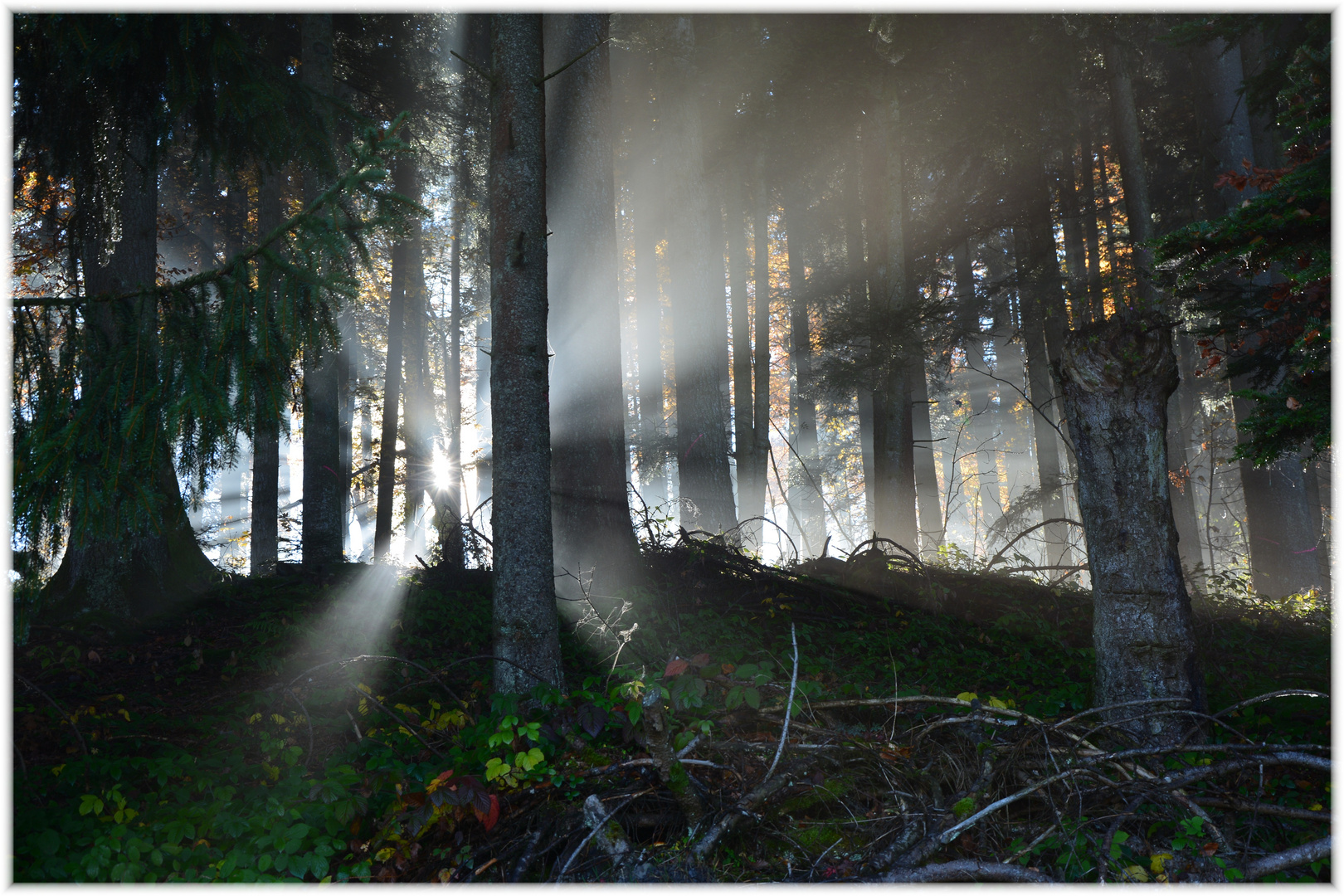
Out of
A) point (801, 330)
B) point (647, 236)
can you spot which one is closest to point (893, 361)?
point (647, 236)

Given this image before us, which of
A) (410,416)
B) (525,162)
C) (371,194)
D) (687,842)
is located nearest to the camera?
(687,842)

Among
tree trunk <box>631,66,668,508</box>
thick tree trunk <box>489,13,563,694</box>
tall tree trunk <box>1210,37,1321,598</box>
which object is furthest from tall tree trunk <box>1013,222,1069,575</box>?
thick tree trunk <box>489,13,563,694</box>

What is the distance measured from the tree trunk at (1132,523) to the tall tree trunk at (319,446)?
8.15m

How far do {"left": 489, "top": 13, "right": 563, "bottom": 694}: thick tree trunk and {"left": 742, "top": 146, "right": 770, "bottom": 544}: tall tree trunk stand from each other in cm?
863

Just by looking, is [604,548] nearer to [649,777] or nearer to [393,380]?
[649,777]

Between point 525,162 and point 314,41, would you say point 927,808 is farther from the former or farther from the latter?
point 314,41

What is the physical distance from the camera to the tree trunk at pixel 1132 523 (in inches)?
148

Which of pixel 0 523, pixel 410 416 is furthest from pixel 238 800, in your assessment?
pixel 410 416

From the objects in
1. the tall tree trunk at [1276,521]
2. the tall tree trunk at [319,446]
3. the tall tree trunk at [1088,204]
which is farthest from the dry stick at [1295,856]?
the tall tree trunk at [1088,204]

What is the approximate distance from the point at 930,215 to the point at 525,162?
391 inches

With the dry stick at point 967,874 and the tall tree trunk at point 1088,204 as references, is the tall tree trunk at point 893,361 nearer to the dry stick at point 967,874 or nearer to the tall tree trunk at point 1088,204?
the tall tree trunk at point 1088,204

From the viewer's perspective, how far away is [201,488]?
4156mm

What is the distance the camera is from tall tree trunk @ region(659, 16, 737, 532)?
1009 centimetres

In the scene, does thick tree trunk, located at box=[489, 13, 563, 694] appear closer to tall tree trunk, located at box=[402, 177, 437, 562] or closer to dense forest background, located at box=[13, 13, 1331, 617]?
dense forest background, located at box=[13, 13, 1331, 617]
